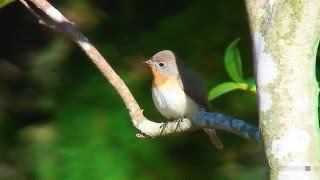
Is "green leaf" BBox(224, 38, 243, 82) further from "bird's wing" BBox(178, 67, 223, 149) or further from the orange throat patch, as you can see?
the orange throat patch

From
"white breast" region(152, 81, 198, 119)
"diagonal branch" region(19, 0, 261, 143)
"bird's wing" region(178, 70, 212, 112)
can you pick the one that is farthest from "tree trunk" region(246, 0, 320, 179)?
"white breast" region(152, 81, 198, 119)

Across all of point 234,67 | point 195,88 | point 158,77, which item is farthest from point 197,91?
point 234,67

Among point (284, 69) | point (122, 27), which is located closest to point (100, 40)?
point (122, 27)

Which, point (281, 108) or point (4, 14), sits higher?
point (4, 14)

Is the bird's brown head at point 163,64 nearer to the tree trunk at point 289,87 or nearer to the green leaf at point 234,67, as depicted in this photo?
the green leaf at point 234,67

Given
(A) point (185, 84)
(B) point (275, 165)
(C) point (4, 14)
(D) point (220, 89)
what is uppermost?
(C) point (4, 14)

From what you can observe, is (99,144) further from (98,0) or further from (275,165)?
(275,165)

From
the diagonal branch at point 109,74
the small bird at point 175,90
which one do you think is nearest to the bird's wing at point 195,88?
the small bird at point 175,90
